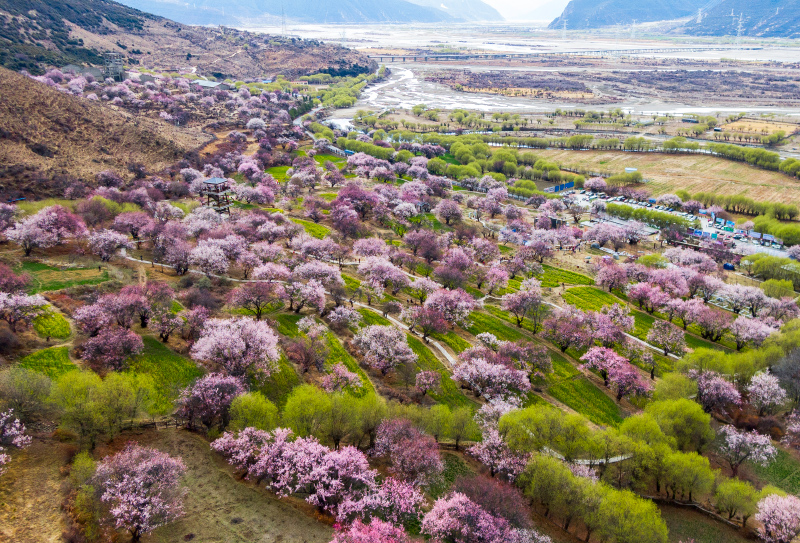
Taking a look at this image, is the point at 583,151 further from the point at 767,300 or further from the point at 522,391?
the point at 522,391

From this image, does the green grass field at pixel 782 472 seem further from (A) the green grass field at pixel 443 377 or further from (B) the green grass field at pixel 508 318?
(A) the green grass field at pixel 443 377

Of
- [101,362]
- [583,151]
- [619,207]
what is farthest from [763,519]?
[583,151]

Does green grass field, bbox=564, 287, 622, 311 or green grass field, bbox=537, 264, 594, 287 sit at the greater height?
green grass field, bbox=537, 264, 594, 287

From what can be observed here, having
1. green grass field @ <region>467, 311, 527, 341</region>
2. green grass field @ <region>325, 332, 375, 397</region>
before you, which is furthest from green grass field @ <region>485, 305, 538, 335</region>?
green grass field @ <region>325, 332, 375, 397</region>

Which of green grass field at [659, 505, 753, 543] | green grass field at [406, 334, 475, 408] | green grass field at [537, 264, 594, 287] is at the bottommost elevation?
green grass field at [659, 505, 753, 543]

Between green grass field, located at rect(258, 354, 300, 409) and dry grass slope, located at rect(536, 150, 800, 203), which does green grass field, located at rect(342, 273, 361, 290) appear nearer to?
green grass field, located at rect(258, 354, 300, 409)

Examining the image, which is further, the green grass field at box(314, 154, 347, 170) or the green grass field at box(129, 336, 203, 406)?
the green grass field at box(314, 154, 347, 170)

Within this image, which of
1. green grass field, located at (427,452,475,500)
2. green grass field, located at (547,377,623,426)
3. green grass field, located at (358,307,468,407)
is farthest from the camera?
green grass field, located at (547,377,623,426)
